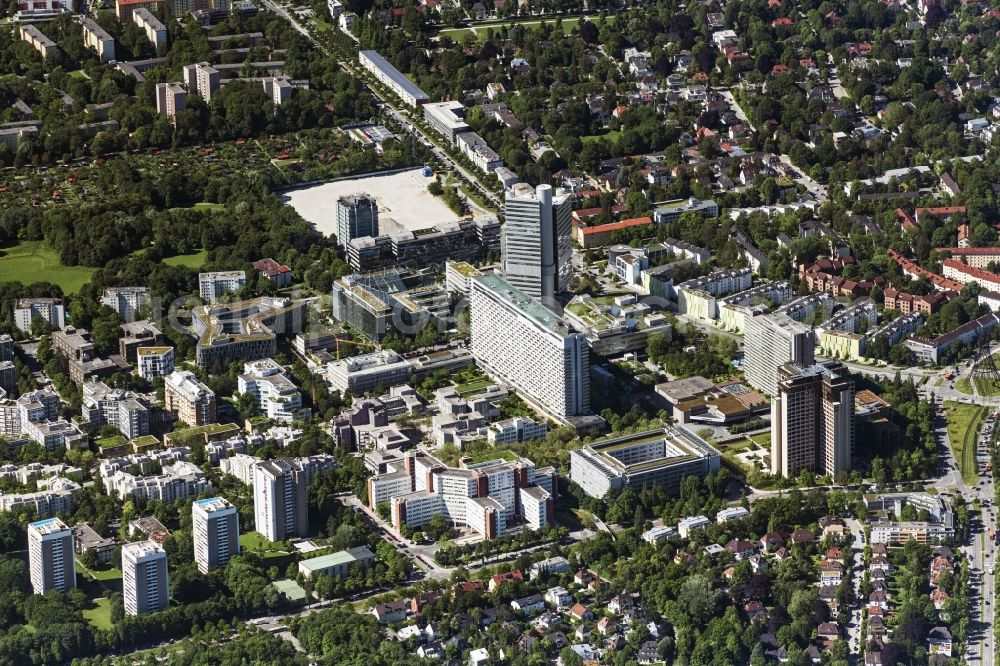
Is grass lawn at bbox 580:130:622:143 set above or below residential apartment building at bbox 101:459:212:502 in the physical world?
above

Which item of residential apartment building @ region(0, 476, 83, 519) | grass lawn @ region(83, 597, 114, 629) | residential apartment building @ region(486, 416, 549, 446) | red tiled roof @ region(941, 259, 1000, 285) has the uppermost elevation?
red tiled roof @ region(941, 259, 1000, 285)

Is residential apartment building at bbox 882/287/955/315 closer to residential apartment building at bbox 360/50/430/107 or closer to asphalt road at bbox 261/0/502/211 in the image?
asphalt road at bbox 261/0/502/211

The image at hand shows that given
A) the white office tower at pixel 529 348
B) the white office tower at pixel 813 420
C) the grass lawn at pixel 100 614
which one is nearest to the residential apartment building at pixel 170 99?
the white office tower at pixel 529 348

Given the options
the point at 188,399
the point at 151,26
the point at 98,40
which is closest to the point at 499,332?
the point at 188,399

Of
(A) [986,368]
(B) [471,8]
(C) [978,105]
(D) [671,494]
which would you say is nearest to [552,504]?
(D) [671,494]

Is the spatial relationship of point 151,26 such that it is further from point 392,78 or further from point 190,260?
point 190,260

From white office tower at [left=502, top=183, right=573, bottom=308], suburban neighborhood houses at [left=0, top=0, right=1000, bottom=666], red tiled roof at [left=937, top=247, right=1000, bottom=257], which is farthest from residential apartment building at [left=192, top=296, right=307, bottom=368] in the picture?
red tiled roof at [left=937, top=247, right=1000, bottom=257]

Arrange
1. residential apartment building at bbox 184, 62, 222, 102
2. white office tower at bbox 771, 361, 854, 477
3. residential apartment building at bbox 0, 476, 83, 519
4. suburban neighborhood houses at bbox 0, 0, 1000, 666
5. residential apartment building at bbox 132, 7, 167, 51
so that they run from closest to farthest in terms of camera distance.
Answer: suburban neighborhood houses at bbox 0, 0, 1000, 666
residential apartment building at bbox 0, 476, 83, 519
white office tower at bbox 771, 361, 854, 477
residential apartment building at bbox 184, 62, 222, 102
residential apartment building at bbox 132, 7, 167, 51
